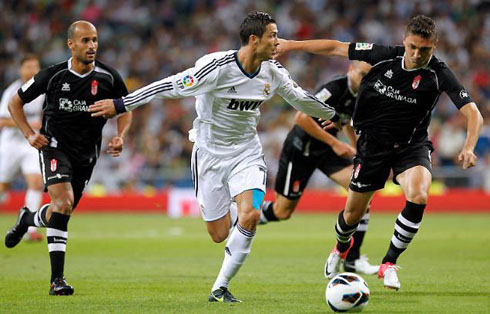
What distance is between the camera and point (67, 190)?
9.02m

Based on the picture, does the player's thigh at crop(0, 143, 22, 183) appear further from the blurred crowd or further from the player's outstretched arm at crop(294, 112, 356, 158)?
the blurred crowd

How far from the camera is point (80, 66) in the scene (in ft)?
30.4

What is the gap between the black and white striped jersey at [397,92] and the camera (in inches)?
341

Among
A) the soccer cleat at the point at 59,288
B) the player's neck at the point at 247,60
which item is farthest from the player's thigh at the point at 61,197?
the player's neck at the point at 247,60

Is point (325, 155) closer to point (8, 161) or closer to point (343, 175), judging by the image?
point (343, 175)

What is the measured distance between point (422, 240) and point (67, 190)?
26.4 feet

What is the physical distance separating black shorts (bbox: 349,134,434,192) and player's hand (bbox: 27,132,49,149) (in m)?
3.29

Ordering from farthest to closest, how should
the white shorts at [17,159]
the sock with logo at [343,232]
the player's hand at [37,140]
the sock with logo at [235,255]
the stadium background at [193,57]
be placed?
1. the stadium background at [193,57]
2. the white shorts at [17,159]
3. the sock with logo at [343,232]
4. the player's hand at [37,140]
5. the sock with logo at [235,255]

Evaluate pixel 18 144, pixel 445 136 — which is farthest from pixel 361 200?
pixel 445 136

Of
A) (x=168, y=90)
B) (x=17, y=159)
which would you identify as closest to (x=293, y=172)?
(x=168, y=90)

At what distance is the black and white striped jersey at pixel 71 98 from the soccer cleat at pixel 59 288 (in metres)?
1.50

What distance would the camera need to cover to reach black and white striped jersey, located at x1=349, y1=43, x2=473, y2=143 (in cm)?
867

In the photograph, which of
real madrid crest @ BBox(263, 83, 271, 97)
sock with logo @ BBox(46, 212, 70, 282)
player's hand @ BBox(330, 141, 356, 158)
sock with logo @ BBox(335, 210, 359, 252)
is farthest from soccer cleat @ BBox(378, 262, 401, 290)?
sock with logo @ BBox(46, 212, 70, 282)

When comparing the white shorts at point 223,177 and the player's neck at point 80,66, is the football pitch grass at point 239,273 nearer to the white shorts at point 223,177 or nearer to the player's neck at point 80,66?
the white shorts at point 223,177
